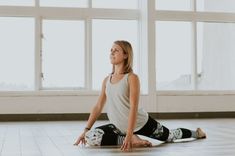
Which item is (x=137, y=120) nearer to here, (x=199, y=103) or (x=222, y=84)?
(x=199, y=103)

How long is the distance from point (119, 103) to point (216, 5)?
6.36m

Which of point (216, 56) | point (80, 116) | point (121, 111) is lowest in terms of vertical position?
point (80, 116)

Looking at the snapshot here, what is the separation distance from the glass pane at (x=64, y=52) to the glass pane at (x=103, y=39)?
0.25 metres

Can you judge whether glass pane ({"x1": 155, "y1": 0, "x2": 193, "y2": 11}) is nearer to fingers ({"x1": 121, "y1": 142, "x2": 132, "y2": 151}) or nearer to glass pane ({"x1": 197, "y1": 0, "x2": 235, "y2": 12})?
glass pane ({"x1": 197, "y1": 0, "x2": 235, "y2": 12})

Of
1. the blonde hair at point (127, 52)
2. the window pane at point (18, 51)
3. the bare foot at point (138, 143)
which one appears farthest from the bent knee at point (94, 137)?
the window pane at point (18, 51)

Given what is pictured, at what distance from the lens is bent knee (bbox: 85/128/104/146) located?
3436 millimetres

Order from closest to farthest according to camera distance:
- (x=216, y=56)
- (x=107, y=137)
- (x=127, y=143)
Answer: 1. (x=127, y=143)
2. (x=107, y=137)
3. (x=216, y=56)

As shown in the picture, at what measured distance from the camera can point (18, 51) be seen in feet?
27.1

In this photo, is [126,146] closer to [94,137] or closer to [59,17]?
[94,137]

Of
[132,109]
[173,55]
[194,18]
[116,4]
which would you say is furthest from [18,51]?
[132,109]

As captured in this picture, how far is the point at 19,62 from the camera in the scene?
8.24 m

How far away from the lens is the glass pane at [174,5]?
341 inches

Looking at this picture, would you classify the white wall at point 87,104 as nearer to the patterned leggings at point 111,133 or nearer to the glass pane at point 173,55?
the glass pane at point 173,55

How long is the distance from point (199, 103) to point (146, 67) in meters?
1.37
